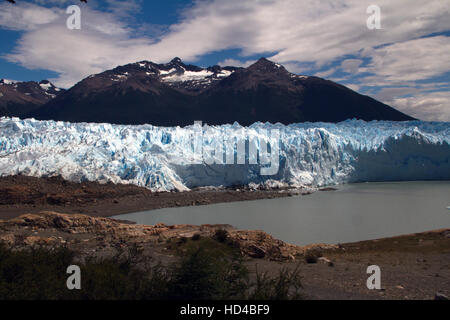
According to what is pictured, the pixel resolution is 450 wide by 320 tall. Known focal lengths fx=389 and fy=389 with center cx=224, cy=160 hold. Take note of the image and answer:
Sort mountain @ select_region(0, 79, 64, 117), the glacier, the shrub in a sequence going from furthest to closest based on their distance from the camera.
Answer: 1. mountain @ select_region(0, 79, 64, 117)
2. the glacier
3. the shrub

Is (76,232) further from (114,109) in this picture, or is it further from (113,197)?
(114,109)

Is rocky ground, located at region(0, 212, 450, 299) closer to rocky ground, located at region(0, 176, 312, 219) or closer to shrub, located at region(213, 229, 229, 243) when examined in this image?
shrub, located at region(213, 229, 229, 243)

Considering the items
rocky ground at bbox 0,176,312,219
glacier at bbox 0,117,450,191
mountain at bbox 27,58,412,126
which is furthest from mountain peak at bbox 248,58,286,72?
rocky ground at bbox 0,176,312,219

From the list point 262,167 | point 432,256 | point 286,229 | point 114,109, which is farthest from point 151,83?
point 432,256

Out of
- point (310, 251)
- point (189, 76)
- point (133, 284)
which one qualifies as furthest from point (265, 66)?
point (133, 284)

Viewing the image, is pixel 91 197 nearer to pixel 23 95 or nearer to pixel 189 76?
pixel 23 95
